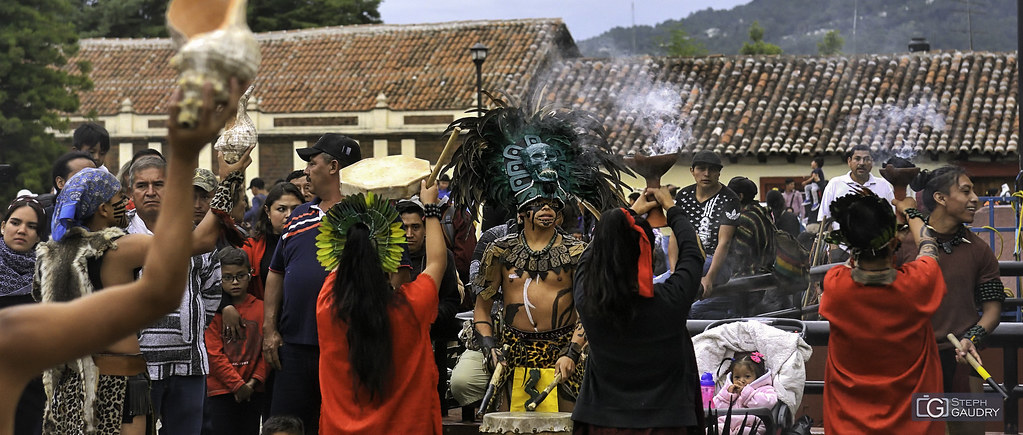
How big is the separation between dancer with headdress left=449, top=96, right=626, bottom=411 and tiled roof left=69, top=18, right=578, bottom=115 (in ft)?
80.4

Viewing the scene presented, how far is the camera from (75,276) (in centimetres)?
487

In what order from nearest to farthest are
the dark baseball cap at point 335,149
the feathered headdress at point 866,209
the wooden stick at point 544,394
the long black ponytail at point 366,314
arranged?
the long black ponytail at point 366,314
the feathered headdress at point 866,209
the wooden stick at point 544,394
the dark baseball cap at point 335,149

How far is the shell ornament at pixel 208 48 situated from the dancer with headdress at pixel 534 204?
396cm

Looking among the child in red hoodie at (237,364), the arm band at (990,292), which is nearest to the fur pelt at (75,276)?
the child in red hoodie at (237,364)

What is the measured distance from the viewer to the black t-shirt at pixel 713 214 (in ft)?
30.0

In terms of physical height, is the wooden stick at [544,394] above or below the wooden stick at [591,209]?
below

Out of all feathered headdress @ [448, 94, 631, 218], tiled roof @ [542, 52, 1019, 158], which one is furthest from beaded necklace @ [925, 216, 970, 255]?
tiled roof @ [542, 52, 1019, 158]

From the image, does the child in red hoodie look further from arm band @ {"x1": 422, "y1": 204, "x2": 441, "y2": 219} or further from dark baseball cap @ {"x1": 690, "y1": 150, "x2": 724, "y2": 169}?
dark baseball cap @ {"x1": 690, "y1": 150, "x2": 724, "y2": 169}

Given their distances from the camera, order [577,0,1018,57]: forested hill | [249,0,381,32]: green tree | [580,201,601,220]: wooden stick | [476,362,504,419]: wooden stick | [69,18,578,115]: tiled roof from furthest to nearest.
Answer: [577,0,1018,57]: forested hill, [249,0,381,32]: green tree, [69,18,578,115]: tiled roof, [580,201,601,220]: wooden stick, [476,362,504,419]: wooden stick

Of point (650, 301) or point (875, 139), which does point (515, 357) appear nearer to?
point (650, 301)

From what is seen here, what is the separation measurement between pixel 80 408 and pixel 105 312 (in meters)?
2.83

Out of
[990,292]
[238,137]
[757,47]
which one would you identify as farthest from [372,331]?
[757,47]

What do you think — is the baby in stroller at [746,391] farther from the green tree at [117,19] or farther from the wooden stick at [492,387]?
the green tree at [117,19]

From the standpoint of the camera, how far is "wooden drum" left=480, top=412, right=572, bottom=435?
5.54 m
